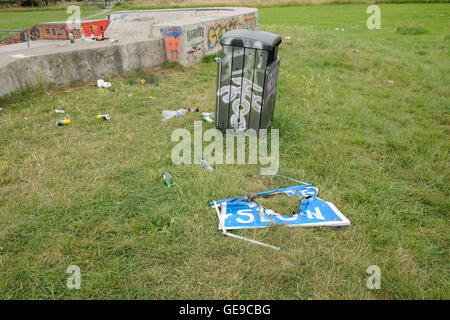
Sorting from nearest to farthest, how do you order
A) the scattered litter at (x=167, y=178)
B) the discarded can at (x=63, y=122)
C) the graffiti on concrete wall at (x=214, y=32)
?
1. the scattered litter at (x=167, y=178)
2. the discarded can at (x=63, y=122)
3. the graffiti on concrete wall at (x=214, y=32)

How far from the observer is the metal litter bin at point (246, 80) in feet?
11.3

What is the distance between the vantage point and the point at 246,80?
11.8 ft

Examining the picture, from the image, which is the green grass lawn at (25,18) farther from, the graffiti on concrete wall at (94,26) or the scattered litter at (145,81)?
the scattered litter at (145,81)

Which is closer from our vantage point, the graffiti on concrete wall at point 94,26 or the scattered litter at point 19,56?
the scattered litter at point 19,56

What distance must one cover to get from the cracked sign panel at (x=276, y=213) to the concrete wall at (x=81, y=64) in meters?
4.31

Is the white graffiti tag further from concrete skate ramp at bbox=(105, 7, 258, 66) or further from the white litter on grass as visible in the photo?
concrete skate ramp at bbox=(105, 7, 258, 66)

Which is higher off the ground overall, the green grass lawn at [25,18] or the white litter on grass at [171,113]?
the green grass lawn at [25,18]

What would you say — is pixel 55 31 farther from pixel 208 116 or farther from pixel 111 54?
pixel 208 116

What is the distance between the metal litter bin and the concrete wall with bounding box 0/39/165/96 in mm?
3395

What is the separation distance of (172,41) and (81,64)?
2.13 meters

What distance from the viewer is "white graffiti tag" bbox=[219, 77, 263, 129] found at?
3627 millimetres

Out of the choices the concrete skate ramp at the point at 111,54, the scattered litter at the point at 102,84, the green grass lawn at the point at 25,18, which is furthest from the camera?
the green grass lawn at the point at 25,18

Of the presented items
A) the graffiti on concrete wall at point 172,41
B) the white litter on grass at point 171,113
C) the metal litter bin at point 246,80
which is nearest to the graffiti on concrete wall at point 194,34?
the graffiti on concrete wall at point 172,41
